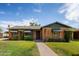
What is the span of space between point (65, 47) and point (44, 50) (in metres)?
0.50

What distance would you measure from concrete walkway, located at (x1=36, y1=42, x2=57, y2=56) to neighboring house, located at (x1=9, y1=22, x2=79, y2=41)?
0.14m

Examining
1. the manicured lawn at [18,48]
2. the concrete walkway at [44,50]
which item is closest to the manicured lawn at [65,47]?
the concrete walkway at [44,50]

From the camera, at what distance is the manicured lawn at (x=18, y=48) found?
922 centimetres

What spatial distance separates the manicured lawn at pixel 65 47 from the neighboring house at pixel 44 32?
0.13m

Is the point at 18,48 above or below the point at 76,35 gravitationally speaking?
below

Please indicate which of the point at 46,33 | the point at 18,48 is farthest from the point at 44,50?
the point at 18,48

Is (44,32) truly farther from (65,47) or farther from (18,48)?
(18,48)

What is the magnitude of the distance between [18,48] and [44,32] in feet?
2.43

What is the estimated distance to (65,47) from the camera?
30.6 feet

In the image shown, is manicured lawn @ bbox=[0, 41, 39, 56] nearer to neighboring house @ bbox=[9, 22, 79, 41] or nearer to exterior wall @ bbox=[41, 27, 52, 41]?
neighboring house @ bbox=[9, 22, 79, 41]

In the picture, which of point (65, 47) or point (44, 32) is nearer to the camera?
point (65, 47)

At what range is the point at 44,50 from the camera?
934 centimetres

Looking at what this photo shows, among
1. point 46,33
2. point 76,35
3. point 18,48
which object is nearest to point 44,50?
point 46,33

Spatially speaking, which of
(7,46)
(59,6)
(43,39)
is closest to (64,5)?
(59,6)
